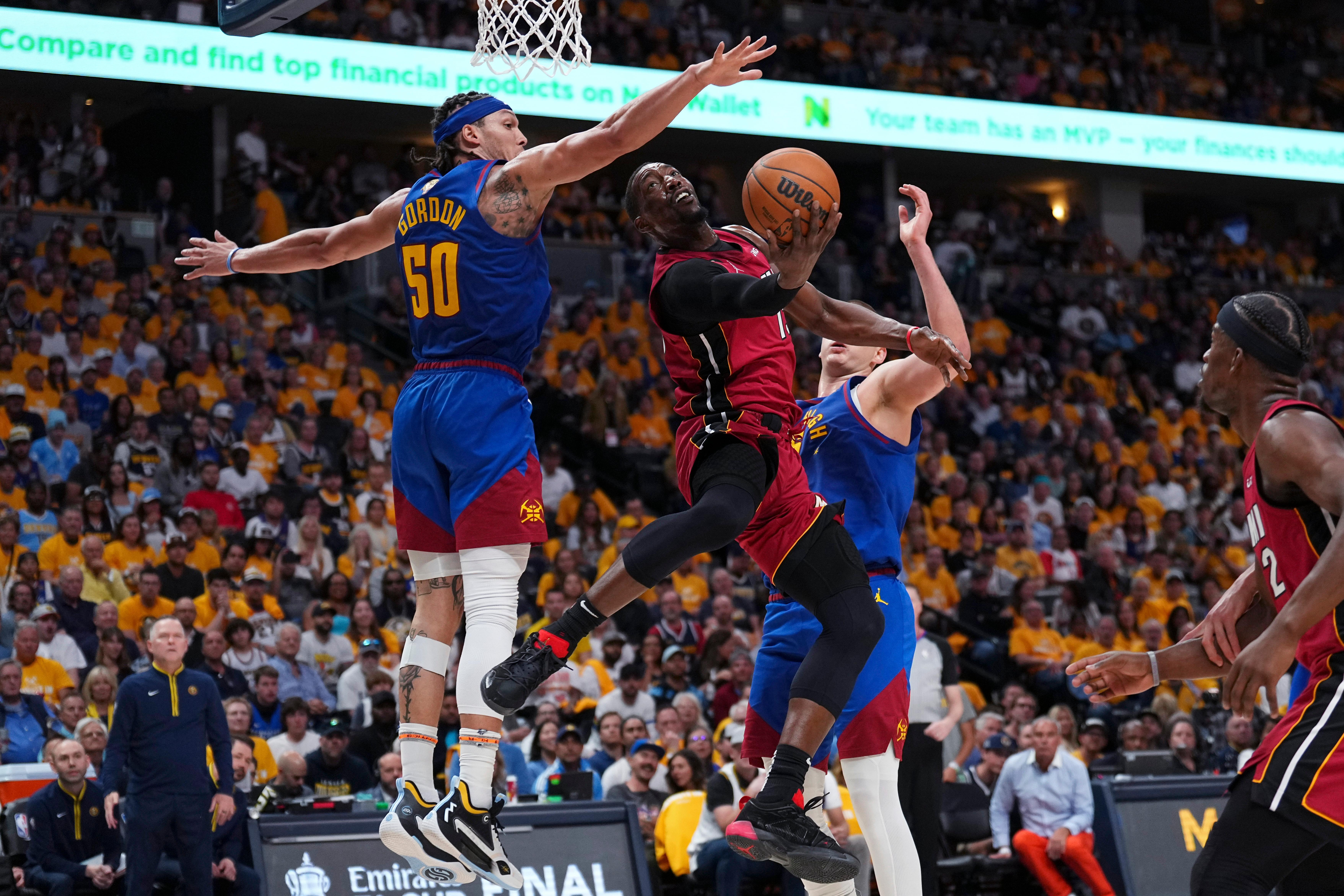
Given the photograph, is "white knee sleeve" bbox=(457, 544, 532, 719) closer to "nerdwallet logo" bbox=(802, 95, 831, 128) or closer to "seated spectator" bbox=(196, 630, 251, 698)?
"seated spectator" bbox=(196, 630, 251, 698)

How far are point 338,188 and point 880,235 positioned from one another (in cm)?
889

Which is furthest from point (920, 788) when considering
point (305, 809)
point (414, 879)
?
point (305, 809)

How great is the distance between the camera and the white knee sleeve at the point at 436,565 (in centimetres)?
588

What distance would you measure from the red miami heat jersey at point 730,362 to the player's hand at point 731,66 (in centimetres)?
66

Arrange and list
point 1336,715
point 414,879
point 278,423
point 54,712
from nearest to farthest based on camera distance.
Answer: point 1336,715, point 414,879, point 54,712, point 278,423

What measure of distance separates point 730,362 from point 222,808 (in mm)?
6084

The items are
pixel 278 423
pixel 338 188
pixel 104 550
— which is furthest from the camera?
pixel 338 188

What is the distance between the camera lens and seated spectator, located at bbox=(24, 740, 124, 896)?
1009cm

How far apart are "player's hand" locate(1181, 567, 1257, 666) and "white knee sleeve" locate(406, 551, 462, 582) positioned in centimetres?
264

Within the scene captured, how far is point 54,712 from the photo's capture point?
39.5 ft

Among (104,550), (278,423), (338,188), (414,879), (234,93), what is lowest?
(414,879)

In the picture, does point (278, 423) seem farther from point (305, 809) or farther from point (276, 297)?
point (305, 809)

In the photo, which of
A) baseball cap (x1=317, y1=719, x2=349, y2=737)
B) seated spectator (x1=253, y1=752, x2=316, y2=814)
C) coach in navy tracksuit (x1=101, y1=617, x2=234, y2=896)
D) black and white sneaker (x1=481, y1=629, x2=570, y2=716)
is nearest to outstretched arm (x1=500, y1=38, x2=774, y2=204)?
black and white sneaker (x1=481, y1=629, x2=570, y2=716)

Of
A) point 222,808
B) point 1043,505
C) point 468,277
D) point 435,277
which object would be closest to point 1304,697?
point 468,277
